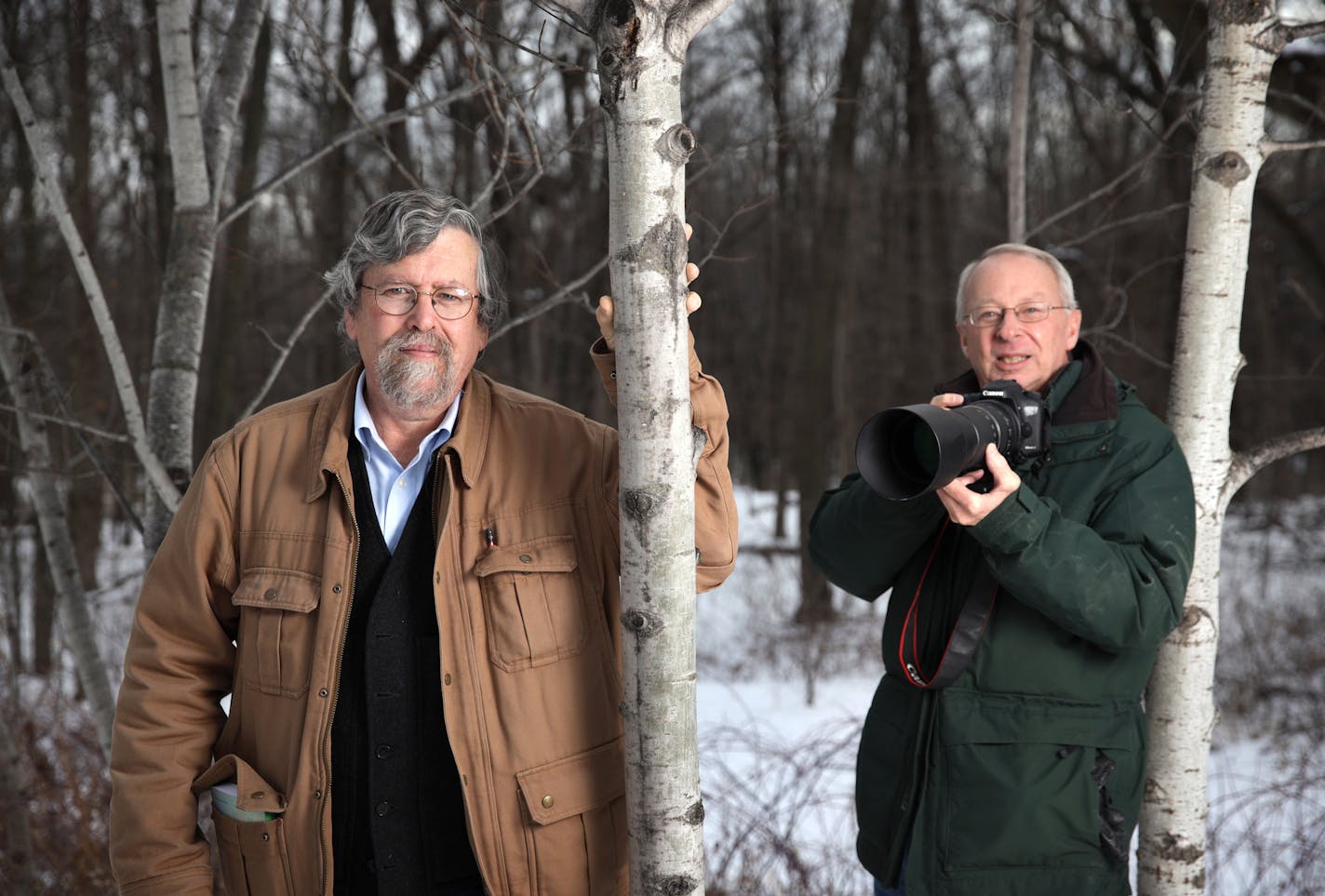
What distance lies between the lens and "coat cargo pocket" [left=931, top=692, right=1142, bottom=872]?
1890mm

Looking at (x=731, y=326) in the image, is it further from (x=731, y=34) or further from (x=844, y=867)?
(x=844, y=867)

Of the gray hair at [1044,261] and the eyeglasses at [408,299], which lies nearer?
the eyeglasses at [408,299]

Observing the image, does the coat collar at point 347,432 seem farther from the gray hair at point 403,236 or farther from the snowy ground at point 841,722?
the snowy ground at point 841,722

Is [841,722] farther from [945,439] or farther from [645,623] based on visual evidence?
[645,623]

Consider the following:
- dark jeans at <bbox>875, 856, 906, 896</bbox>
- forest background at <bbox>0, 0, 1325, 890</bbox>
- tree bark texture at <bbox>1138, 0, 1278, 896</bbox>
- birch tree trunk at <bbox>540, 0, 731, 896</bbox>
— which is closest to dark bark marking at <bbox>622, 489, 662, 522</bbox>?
birch tree trunk at <bbox>540, 0, 731, 896</bbox>

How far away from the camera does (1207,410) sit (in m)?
2.34

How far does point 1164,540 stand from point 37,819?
384 cm

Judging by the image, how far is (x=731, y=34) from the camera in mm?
9922

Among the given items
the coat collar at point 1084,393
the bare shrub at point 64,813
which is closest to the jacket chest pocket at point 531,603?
the coat collar at point 1084,393

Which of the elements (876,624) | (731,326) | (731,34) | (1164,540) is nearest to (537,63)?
(1164,540)

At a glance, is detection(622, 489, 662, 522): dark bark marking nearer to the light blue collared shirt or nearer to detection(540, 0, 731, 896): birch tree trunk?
detection(540, 0, 731, 896): birch tree trunk

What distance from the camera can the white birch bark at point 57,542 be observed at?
283cm

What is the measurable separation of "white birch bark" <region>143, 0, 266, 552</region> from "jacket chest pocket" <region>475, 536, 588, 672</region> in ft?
3.65

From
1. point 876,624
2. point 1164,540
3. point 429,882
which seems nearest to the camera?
point 429,882
